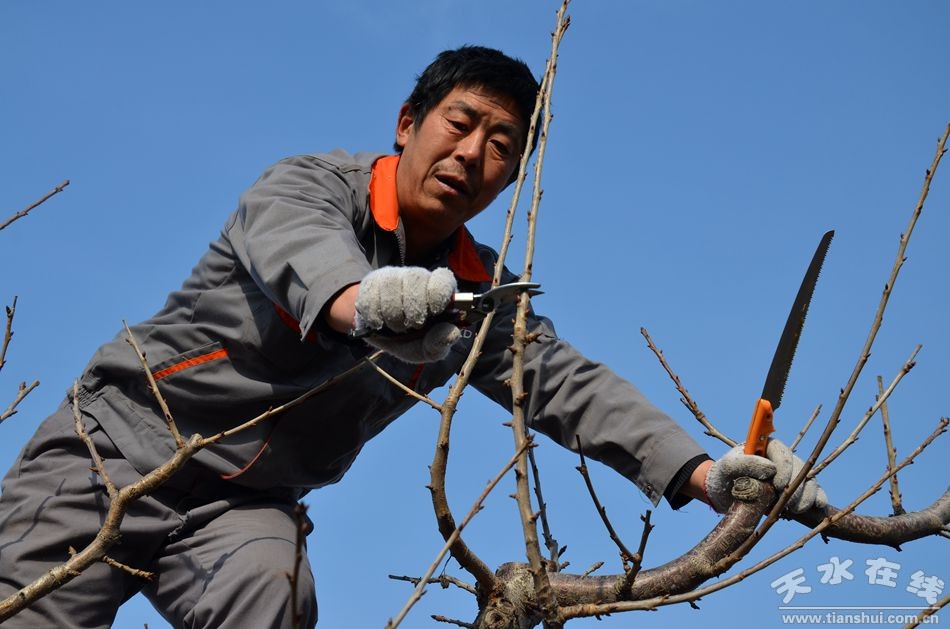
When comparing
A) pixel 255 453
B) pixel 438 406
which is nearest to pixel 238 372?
pixel 255 453

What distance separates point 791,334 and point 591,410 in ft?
2.75

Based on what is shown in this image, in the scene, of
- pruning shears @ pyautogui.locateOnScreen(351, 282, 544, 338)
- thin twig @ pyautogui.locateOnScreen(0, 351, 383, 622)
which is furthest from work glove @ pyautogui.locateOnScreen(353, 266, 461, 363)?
thin twig @ pyautogui.locateOnScreen(0, 351, 383, 622)

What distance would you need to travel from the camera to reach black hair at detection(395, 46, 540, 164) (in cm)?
373

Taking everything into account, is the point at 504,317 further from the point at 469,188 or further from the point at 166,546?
the point at 166,546

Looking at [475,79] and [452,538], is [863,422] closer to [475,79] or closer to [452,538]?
[452,538]

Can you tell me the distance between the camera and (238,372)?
10.8ft

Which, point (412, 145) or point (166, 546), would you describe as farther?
point (412, 145)

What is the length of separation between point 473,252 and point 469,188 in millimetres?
322

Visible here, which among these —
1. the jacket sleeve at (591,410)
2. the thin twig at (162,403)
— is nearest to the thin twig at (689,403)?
the jacket sleeve at (591,410)

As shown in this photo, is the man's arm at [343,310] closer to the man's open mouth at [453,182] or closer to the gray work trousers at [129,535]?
the gray work trousers at [129,535]

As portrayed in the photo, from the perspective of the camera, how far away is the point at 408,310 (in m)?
2.32

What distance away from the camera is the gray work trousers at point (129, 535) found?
306cm

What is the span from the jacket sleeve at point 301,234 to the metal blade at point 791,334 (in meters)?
1.27

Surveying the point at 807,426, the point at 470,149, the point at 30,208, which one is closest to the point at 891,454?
the point at 807,426
